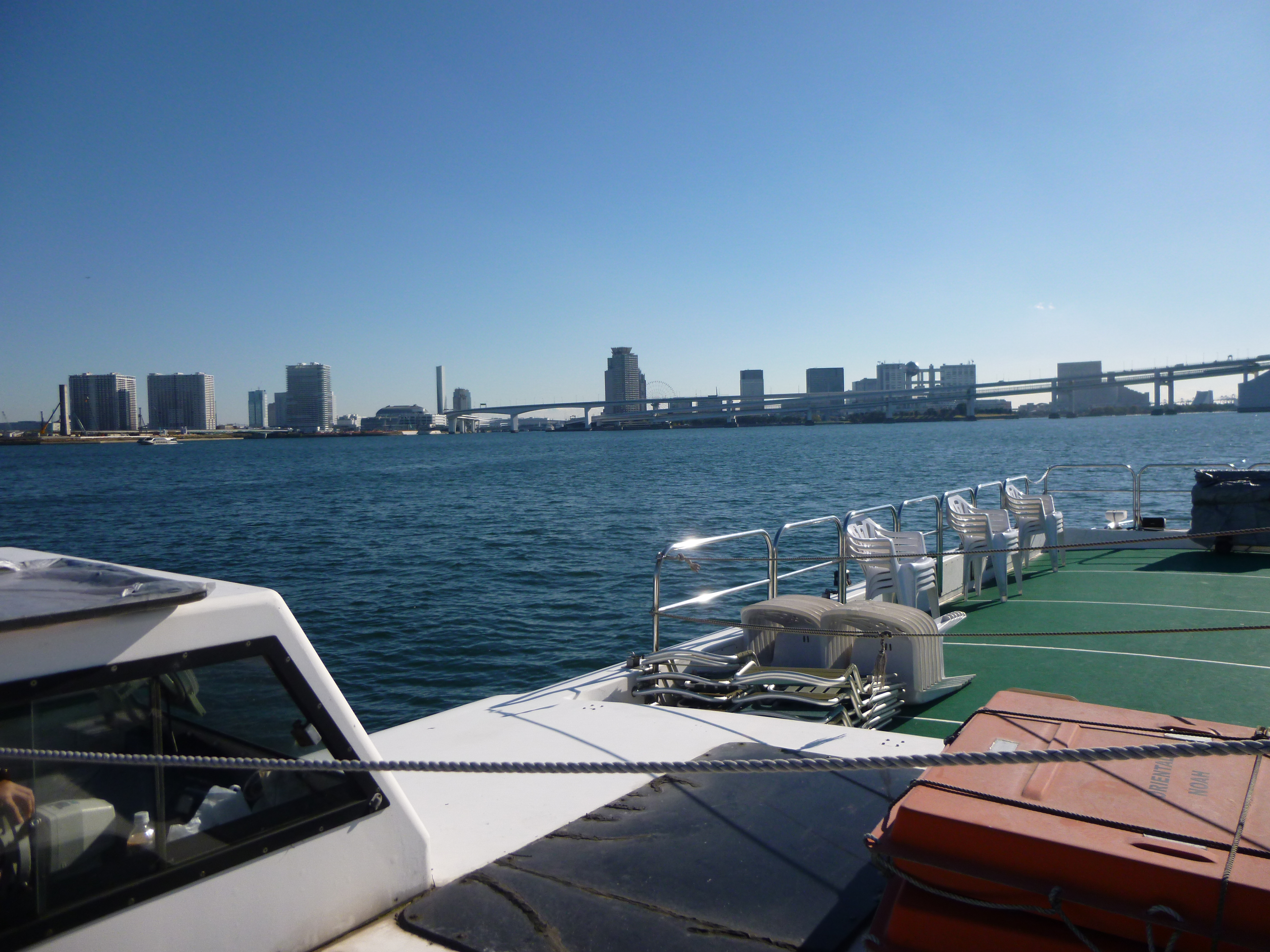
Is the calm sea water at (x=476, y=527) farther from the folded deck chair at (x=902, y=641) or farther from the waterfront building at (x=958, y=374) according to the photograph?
the waterfront building at (x=958, y=374)

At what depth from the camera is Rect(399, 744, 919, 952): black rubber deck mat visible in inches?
91.8

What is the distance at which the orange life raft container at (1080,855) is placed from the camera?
1749 mm

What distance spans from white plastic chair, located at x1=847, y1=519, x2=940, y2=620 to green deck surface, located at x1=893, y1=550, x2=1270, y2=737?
0.54 metres

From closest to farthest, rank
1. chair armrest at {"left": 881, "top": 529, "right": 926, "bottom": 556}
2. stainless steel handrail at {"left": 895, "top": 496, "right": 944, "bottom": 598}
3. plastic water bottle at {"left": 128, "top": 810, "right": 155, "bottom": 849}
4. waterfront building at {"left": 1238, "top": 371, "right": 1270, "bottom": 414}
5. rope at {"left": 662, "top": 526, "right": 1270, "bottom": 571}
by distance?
plastic water bottle at {"left": 128, "top": 810, "right": 155, "bottom": 849} → rope at {"left": 662, "top": 526, "right": 1270, "bottom": 571} → chair armrest at {"left": 881, "top": 529, "right": 926, "bottom": 556} → stainless steel handrail at {"left": 895, "top": 496, "right": 944, "bottom": 598} → waterfront building at {"left": 1238, "top": 371, "right": 1270, "bottom": 414}

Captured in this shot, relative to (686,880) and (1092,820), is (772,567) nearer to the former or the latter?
(686,880)

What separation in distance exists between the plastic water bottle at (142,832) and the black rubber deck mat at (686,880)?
77 cm

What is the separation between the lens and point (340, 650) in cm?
1420

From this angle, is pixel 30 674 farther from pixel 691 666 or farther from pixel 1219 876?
pixel 691 666

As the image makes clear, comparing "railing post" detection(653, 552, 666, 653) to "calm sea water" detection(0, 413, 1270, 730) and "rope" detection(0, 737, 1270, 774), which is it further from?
"calm sea water" detection(0, 413, 1270, 730)

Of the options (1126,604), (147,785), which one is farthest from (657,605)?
(1126,604)

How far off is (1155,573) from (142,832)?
429 inches

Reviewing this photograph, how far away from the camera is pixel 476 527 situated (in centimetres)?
3141

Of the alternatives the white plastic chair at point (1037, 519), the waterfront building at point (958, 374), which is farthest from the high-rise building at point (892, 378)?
the white plastic chair at point (1037, 519)

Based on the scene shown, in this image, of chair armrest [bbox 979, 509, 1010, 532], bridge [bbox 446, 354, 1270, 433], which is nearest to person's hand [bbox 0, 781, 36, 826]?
chair armrest [bbox 979, 509, 1010, 532]
